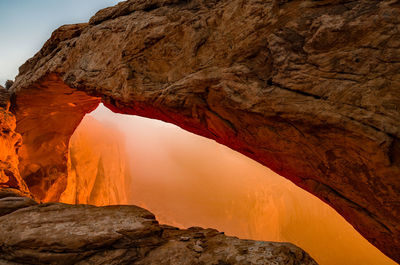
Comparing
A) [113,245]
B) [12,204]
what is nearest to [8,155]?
[12,204]

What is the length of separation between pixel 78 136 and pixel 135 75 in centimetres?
1525

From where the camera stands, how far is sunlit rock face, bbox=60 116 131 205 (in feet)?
50.6

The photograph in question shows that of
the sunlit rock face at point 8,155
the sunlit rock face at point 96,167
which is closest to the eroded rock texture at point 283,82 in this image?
the sunlit rock face at point 8,155

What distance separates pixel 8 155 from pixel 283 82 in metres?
9.77

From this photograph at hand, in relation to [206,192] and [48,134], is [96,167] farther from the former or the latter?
[206,192]

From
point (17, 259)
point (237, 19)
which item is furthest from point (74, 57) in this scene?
point (17, 259)

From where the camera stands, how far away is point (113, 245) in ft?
10.8

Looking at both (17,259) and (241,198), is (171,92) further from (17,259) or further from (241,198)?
(241,198)

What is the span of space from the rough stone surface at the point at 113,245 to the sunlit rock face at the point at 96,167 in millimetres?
11730

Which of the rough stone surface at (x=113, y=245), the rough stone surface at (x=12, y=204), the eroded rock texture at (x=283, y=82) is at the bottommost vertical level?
the rough stone surface at (x=12, y=204)

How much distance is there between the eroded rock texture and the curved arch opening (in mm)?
12330

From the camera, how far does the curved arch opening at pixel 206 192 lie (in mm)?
17844

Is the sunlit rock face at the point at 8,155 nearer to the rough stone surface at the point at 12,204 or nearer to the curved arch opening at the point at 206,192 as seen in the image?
the rough stone surface at the point at 12,204

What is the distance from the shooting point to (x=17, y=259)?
305 centimetres
